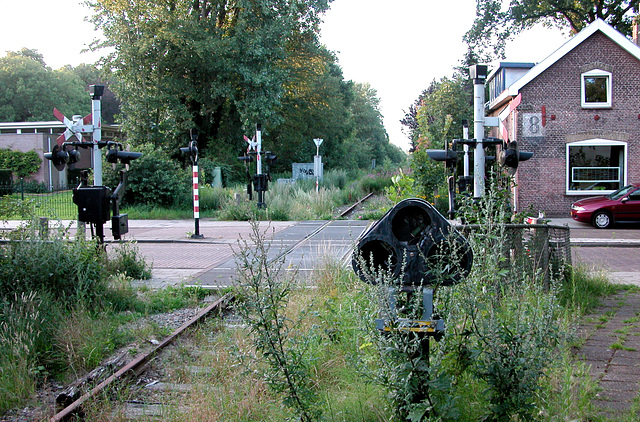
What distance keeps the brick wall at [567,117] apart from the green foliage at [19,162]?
3454 cm

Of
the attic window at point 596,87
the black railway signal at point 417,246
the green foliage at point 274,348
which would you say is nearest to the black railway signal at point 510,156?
the black railway signal at point 417,246

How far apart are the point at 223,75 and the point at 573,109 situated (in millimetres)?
18042

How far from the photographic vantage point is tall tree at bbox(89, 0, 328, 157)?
3078 cm

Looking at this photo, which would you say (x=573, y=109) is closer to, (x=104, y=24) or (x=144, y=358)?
(x=144, y=358)

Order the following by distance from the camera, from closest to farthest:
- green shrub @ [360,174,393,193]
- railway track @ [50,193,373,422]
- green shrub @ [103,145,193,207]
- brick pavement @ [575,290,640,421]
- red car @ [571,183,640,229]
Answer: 1. brick pavement @ [575,290,640,421]
2. railway track @ [50,193,373,422]
3. red car @ [571,183,640,229]
4. green shrub @ [103,145,193,207]
5. green shrub @ [360,174,393,193]

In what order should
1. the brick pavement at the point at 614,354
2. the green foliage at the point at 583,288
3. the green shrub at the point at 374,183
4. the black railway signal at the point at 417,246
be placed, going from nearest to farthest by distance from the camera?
the black railway signal at the point at 417,246 → the brick pavement at the point at 614,354 → the green foliage at the point at 583,288 → the green shrub at the point at 374,183

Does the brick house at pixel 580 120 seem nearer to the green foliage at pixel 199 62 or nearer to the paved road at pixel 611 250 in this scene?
the paved road at pixel 611 250

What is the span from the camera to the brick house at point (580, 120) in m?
22.9

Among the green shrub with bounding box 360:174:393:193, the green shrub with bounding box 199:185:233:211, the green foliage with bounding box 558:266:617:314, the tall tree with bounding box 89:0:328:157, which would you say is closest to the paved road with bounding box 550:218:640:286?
the green foliage with bounding box 558:266:617:314

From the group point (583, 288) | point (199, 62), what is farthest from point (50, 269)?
point (199, 62)

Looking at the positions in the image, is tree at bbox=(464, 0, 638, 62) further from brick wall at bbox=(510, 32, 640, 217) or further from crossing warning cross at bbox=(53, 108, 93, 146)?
crossing warning cross at bbox=(53, 108, 93, 146)

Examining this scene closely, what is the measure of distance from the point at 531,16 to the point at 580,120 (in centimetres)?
1319

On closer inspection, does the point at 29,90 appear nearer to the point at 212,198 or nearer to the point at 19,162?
the point at 19,162

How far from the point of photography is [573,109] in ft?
75.8
